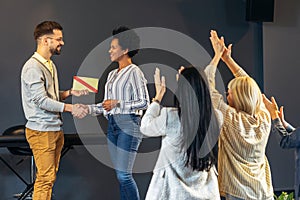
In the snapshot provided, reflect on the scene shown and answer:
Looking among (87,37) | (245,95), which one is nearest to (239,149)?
(245,95)

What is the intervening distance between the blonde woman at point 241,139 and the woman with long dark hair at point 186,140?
0.49 feet

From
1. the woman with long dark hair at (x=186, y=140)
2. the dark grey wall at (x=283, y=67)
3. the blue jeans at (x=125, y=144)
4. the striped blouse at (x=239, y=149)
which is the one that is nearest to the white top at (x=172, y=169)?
the woman with long dark hair at (x=186, y=140)

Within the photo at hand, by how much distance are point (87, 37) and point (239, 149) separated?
2083 millimetres

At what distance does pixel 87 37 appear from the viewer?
12.9 ft

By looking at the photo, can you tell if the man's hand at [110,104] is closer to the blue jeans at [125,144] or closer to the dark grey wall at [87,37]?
the blue jeans at [125,144]

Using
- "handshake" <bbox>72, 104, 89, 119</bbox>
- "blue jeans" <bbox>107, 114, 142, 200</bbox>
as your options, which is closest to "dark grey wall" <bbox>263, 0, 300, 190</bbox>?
"blue jeans" <bbox>107, 114, 142, 200</bbox>

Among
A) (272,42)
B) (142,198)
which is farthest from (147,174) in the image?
(272,42)

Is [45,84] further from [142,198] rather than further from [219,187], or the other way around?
[142,198]

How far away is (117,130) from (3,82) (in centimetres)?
128

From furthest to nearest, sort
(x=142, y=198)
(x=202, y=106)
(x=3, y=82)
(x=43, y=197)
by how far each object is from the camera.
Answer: (x=142, y=198) < (x=3, y=82) < (x=43, y=197) < (x=202, y=106)

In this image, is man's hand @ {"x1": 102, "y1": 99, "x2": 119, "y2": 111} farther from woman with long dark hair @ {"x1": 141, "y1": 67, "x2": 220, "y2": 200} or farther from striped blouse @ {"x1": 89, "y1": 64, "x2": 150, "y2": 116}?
woman with long dark hair @ {"x1": 141, "y1": 67, "x2": 220, "y2": 200}

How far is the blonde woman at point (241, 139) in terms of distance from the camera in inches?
90.4

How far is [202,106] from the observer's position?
2.11m

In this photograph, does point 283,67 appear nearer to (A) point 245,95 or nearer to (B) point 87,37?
(B) point 87,37
